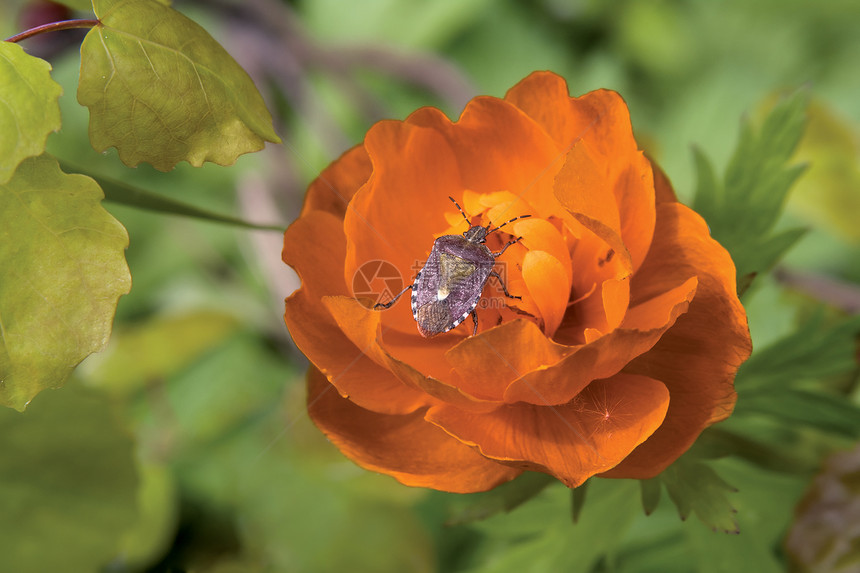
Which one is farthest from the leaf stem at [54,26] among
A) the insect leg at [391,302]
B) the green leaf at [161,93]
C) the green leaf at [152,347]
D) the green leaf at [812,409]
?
the green leaf at [152,347]

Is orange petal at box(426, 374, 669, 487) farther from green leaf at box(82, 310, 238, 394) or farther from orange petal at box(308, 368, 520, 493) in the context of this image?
green leaf at box(82, 310, 238, 394)

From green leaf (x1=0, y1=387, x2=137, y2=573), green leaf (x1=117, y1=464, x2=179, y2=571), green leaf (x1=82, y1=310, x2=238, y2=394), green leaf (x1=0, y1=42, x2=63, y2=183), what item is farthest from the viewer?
green leaf (x1=82, y1=310, x2=238, y2=394)

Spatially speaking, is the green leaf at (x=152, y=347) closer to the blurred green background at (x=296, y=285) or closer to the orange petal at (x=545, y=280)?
the blurred green background at (x=296, y=285)

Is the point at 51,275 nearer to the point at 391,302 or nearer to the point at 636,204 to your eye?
the point at 391,302

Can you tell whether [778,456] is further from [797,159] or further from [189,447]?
[189,447]

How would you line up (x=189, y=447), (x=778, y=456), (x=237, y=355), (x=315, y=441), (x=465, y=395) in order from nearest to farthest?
(x=465, y=395) → (x=778, y=456) → (x=315, y=441) → (x=189, y=447) → (x=237, y=355)

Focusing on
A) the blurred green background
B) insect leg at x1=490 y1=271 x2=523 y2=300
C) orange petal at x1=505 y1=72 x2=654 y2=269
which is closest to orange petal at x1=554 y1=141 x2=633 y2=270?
orange petal at x1=505 y1=72 x2=654 y2=269

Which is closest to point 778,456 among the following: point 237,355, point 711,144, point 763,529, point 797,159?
point 763,529

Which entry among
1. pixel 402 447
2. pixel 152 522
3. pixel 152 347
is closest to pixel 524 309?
pixel 402 447
